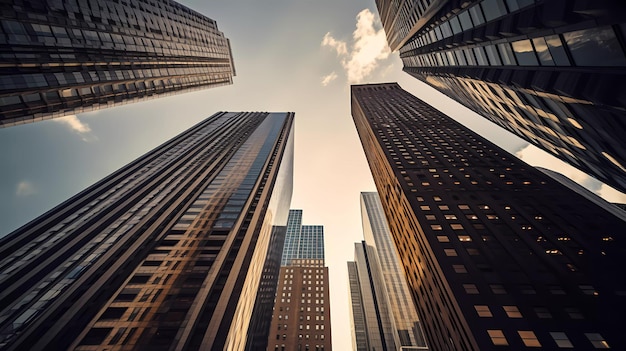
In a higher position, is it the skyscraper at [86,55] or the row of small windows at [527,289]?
the skyscraper at [86,55]

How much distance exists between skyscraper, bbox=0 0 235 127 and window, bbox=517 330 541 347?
2416 inches

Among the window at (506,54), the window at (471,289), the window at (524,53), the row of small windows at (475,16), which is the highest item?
the row of small windows at (475,16)

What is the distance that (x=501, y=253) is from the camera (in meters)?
32.4

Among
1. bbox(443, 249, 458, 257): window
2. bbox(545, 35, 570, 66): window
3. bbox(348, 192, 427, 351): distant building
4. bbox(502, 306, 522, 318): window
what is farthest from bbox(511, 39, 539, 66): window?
bbox(348, 192, 427, 351): distant building

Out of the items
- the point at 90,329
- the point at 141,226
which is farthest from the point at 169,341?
the point at 141,226

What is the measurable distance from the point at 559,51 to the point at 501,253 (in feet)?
86.1

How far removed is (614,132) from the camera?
1762 cm

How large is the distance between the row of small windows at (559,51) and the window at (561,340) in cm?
2536

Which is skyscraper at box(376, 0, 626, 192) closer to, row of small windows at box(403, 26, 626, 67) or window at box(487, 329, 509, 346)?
row of small windows at box(403, 26, 626, 67)

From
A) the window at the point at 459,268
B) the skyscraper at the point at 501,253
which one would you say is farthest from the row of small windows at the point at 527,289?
the window at the point at 459,268

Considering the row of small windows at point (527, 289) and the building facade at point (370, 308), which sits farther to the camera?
the building facade at point (370, 308)

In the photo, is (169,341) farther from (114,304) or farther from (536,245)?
(536,245)

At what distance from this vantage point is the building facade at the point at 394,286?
9694 centimetres

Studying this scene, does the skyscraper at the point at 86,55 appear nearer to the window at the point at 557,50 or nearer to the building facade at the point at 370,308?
the window at the point at 557,50
